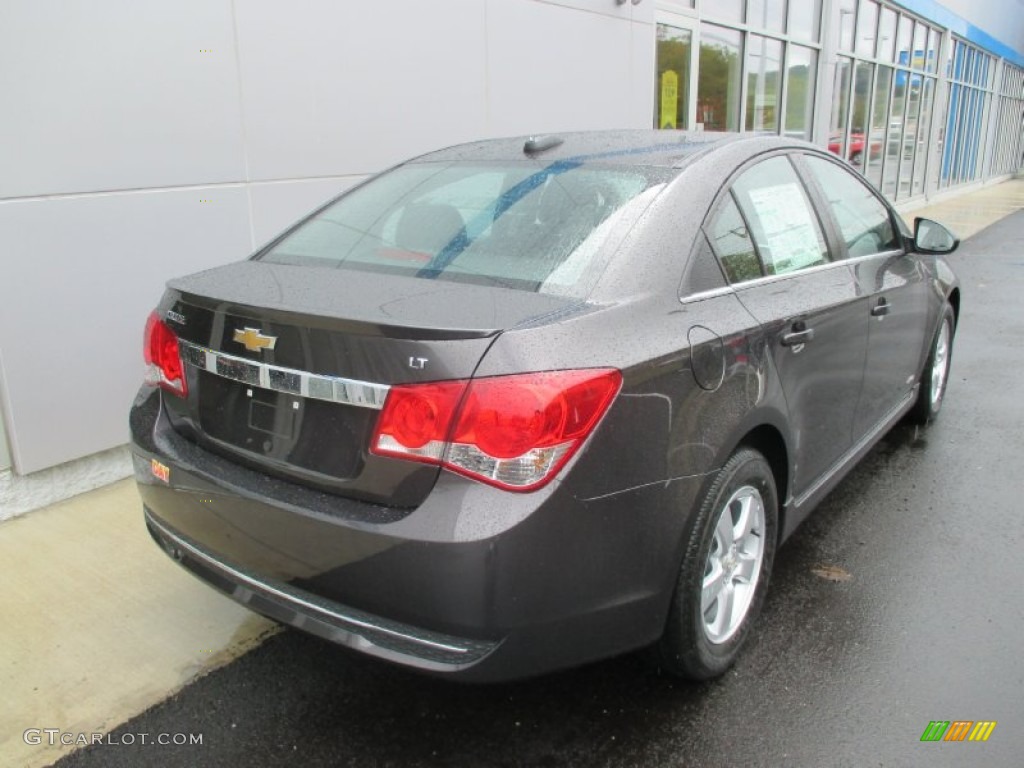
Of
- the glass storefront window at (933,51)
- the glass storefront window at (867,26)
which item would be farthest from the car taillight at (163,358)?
the glass storefront window at (933,51)

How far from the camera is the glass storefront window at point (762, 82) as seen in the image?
11.5 meters

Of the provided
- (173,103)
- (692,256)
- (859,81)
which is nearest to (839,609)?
(692,256)

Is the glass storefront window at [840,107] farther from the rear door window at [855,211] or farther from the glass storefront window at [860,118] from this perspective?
the rear door window at [855,211]

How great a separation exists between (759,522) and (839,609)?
60cm

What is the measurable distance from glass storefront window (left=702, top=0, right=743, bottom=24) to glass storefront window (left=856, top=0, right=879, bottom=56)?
5211 millimetres

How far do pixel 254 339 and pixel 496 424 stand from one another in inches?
28.4

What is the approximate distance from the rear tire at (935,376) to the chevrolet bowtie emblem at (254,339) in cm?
373

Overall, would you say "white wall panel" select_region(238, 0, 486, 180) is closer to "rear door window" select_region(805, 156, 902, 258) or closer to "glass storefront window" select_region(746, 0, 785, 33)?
"rear door window" select_region(805, 156, 902, 258)

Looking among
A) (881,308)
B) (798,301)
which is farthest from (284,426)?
(881,308)

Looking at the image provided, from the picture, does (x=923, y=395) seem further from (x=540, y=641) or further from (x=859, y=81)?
(x=859, y=81)

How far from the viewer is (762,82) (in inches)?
473

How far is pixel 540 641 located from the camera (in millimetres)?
2045

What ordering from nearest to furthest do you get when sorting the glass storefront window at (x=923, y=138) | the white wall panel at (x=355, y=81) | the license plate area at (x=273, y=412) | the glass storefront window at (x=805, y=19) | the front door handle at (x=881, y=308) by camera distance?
the license plate area at (x=273, y=412)
the front door handle at (x=881, y=308)
the white wall panel at (x=355, y=81)
the glass storefront window at (x=805, y=19)
the glass storefront window at (x=923, y=138)

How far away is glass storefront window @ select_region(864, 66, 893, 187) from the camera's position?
16609 millimetres
